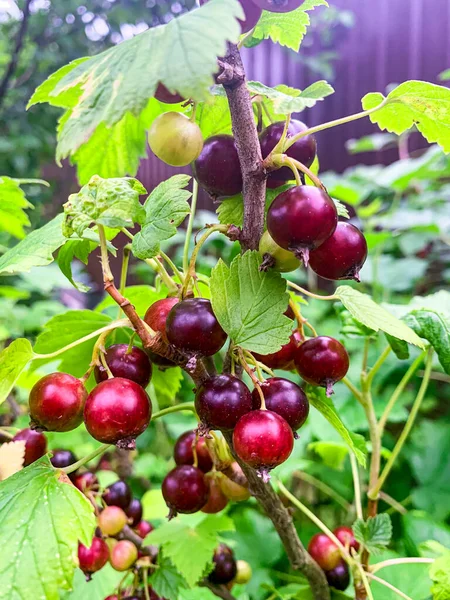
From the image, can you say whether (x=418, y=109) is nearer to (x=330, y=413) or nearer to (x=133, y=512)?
(x=330, y=413)

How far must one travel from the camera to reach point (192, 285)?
0.43m

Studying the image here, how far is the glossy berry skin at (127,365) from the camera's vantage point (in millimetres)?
414

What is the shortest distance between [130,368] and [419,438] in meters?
1.06

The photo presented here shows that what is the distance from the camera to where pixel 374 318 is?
42cm

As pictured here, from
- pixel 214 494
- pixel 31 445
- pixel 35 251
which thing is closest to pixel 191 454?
pixel 214 494

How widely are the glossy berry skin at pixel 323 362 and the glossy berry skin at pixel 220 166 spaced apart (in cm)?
15

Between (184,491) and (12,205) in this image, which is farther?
(12,205)

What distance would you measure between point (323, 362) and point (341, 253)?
10cm

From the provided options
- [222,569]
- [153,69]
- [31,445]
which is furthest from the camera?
[222,569]

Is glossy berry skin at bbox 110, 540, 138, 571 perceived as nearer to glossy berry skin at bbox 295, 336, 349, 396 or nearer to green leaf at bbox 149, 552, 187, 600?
green leaf at bbox 149, 552, 187, 600

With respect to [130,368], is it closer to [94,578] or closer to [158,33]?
[158,33]

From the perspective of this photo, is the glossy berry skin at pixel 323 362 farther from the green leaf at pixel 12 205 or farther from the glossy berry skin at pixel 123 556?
the green leaf at pixel 12 205

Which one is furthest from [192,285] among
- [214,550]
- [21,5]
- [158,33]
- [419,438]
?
[21,5]

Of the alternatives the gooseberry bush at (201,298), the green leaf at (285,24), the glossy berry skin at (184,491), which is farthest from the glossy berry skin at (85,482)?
the green leaf at (285,24)
